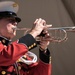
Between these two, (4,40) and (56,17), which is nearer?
(4,40)

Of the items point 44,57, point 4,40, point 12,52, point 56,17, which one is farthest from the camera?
point 56,17

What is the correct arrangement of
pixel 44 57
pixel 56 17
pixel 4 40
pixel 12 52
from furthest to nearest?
pixel 56 17 < pixel 44 57 < pixel 4 40 < pixel 12 52

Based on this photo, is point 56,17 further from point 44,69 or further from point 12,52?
point 12,52

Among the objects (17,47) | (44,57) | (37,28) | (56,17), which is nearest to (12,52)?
(17,47)

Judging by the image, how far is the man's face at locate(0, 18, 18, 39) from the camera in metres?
1.19

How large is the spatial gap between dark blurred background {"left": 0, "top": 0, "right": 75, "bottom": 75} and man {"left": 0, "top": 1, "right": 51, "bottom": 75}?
582 millimetres

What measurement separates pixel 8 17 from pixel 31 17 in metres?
0.74

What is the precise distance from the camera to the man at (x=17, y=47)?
1037 mm

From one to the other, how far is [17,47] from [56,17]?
0.99 metres

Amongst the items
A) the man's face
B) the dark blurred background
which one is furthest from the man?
the dark blurred background

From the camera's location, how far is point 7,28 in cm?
119

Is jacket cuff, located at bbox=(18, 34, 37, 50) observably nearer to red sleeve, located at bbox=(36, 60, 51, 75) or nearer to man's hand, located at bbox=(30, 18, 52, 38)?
man's hand, located at bbox=(30, 18, 52, 38)

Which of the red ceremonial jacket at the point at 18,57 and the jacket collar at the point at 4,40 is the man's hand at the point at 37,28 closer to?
the red ceremonial jacket at the point at 18,57

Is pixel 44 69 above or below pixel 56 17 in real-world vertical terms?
below
